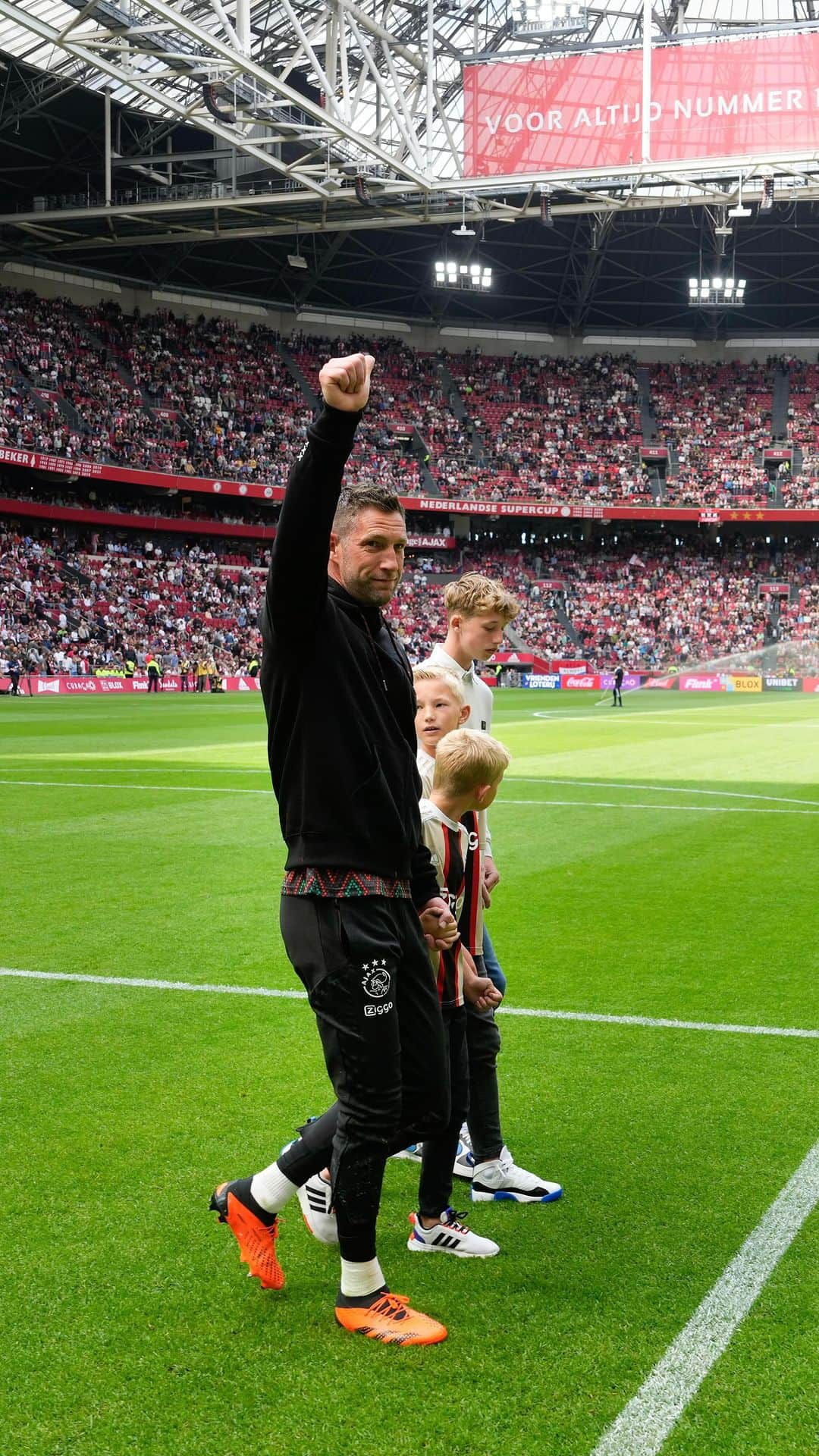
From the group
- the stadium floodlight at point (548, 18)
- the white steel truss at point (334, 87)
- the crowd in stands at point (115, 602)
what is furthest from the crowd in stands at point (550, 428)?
the stadium floodlight at point (548, 18)

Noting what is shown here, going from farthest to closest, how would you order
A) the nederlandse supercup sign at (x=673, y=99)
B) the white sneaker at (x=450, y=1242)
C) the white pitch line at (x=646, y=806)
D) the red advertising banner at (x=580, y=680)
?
the red advertising banner at (x=580, y=680) → the nederlandse supercup sign at (x=673, y=99) → the white pitch line at (x=646, y=806) → the white sneaker at (x=450, y=1242)

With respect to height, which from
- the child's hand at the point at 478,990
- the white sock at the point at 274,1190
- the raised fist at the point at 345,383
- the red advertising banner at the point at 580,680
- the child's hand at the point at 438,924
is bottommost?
the red advertising banner at the point at 580,680

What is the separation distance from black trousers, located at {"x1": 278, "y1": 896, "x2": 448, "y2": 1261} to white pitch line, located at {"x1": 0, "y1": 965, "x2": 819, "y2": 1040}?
2967mm

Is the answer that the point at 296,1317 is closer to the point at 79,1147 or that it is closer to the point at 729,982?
the point at 79,1147

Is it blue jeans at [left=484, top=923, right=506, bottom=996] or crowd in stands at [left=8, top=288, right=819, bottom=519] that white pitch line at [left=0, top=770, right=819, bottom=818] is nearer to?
blue jeans at [left=484, top=923, right=506, bottom=996]

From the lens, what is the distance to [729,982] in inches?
279

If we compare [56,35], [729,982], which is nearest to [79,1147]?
[729,982]

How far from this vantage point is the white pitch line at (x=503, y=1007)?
245 inches

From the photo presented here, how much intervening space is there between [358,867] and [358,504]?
101cm

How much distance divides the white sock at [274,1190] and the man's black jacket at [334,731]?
1.00 metres

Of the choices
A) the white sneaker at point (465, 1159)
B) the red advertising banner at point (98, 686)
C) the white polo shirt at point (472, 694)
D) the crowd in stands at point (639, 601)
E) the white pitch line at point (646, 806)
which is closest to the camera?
the white sneaker at point (465, 1159)

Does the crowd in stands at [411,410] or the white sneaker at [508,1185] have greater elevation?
the crowd in stands at [411,410]

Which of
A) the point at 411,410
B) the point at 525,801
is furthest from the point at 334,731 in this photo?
the point at 411,410

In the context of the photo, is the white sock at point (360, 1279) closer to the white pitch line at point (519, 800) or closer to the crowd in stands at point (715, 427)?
the white pitch line at point (519, 800)
